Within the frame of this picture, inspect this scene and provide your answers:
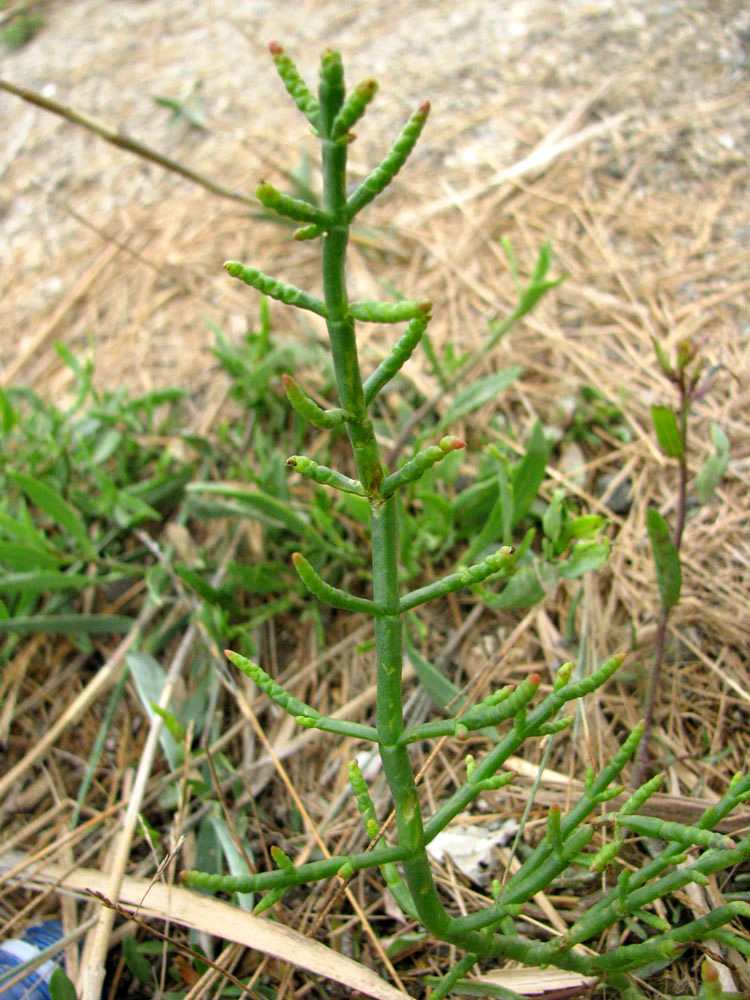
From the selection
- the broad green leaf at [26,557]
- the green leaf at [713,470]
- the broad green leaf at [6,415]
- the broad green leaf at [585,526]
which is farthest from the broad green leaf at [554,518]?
the broad green leaf at [6,415]

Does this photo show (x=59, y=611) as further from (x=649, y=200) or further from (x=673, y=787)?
(x=649, y=200)

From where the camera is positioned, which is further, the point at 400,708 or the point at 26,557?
the point at 26,557

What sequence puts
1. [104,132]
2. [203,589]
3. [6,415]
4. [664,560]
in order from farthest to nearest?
1. [104,132]
2. [6,415]
3. [203,589]
4. [664,560]

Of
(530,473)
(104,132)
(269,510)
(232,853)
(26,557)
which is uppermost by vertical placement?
(104,132)

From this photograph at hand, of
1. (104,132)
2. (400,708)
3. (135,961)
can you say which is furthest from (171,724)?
(104,132)

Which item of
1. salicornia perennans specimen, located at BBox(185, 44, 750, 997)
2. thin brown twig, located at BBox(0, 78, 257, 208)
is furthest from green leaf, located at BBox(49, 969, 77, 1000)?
thin brown twig, located at BBox(0, 78, 257, 208)

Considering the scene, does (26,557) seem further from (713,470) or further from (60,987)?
(713,470)

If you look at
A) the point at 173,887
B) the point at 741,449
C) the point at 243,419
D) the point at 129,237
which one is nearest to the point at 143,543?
the point at 243,419
